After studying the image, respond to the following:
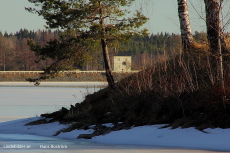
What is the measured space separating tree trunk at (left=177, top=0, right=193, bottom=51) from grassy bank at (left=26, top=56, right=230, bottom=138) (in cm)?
94

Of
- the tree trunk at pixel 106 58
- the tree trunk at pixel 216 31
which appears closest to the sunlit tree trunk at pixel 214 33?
the tree trunk at pixel 216 31

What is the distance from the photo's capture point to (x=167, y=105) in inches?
536

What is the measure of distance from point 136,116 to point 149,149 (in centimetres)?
353

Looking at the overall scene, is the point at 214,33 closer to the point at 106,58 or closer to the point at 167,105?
the point at 167,105

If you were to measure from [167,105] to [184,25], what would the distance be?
176 inches

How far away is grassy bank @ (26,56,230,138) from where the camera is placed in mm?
12023

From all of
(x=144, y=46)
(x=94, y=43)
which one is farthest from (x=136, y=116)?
(x=144, y=46)

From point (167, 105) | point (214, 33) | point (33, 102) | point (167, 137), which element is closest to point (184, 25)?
point (214, 33)

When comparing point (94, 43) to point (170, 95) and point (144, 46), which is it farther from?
point (144, 46)

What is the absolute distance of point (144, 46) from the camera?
486 feet

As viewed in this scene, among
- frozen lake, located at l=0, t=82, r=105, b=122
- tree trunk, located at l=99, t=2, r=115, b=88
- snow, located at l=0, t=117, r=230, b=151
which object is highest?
tree trunk, located at l=99, t=2, r=115, b=88

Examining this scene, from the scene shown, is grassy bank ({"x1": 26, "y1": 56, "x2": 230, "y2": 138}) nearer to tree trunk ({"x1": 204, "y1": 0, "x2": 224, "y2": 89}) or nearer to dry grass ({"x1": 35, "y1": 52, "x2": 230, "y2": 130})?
dry grass ({"x1": 35, "y1": 52, "x2": 230, "y2": 130})

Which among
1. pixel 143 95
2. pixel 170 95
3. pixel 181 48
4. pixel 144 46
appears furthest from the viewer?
pixel 144 46

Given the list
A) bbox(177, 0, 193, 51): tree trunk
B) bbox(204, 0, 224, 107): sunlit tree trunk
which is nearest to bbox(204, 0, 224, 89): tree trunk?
bbox(204, 0, 224, 107): sunlit tree trunk
